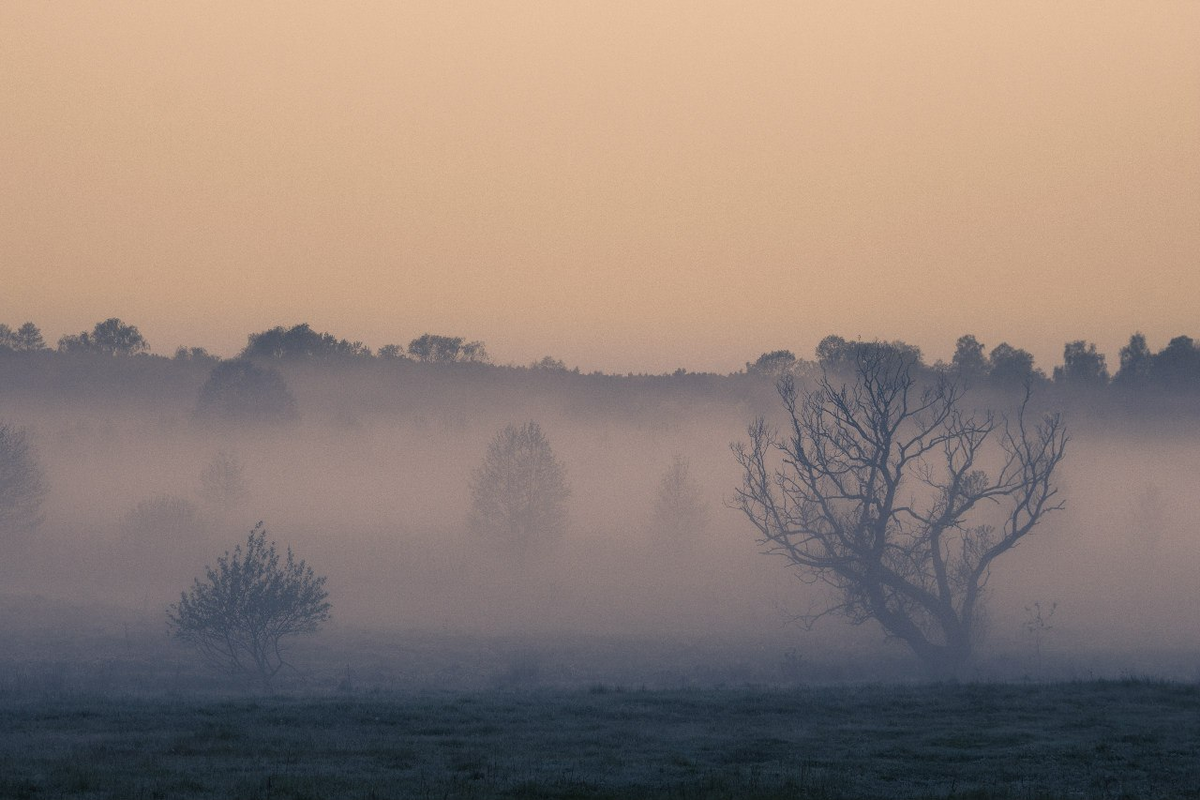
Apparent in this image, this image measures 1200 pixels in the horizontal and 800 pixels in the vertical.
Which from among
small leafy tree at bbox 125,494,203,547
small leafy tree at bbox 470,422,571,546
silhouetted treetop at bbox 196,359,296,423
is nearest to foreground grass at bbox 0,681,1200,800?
small leafy tree at bbox 125,494,203,547

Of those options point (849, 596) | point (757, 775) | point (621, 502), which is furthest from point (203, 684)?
point (621, 502)

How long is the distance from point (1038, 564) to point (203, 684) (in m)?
79.6

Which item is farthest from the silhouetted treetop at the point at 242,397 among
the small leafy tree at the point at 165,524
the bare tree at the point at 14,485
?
the bare tree at the point at 14,485

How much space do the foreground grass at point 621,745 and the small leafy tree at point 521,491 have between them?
72.8 metres

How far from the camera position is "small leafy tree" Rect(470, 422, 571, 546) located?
10606 cm

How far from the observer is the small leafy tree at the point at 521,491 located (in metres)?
106

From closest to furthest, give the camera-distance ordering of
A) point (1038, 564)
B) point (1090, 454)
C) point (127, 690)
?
1. point (127, 690)
2. point (1038, 564)
3. point (1090, 454)

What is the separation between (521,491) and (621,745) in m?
81.5

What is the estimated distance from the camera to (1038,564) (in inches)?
4333

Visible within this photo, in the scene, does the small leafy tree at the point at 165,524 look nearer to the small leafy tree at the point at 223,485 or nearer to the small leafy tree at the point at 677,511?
the small leafy tree at the point at 223,485

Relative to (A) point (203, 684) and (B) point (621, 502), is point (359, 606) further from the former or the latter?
(B) point (621, 502)

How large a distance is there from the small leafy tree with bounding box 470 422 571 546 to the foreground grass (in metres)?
72.8

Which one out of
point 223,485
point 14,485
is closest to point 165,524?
point 223,485

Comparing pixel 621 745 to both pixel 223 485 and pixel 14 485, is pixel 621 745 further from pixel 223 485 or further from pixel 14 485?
pixel 223 485
